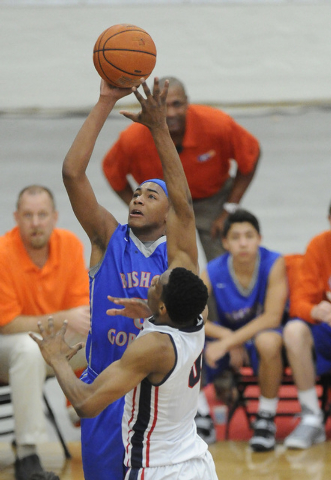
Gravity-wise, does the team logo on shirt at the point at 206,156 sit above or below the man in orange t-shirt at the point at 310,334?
above

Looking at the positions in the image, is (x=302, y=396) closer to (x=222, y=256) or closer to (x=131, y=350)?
(x=222, y=256)

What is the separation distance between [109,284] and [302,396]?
2.14 m

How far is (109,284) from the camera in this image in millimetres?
2998

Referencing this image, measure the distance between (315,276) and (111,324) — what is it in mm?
2289

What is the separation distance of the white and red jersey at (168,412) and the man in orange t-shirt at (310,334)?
6.90 feet

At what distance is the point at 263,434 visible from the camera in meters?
Result: 4.50

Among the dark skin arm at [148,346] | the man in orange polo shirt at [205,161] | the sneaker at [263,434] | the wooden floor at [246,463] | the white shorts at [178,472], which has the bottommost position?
the wooden floor at [246,463]

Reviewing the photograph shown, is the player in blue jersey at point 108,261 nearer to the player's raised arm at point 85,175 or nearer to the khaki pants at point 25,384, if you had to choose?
the player's raised arm at point 85,175

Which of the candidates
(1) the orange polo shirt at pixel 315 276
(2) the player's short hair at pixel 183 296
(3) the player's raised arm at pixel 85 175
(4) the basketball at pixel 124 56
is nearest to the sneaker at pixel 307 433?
(1) the orange polo shirt at pixel 315 276

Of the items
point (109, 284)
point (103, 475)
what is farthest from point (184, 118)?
point (103, 475)

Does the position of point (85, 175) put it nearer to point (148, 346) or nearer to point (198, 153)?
point (148, 346)

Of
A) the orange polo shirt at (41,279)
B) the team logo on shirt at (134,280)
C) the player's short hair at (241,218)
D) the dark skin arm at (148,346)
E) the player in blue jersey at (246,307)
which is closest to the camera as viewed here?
the dark skin arm at (148,346)

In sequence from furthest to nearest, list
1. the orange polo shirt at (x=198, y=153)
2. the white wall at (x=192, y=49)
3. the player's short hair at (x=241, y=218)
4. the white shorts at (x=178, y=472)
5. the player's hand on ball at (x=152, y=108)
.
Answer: the white wall at (x=192, y=49) → the orange polo shirt at (x=198, y=153) → the player's short hair at (x=241, y=218) → the player's hand on ball at (x=152, y=108) → the white shorts at (x=178, y=472)

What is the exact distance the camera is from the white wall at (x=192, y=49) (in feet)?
26.8
